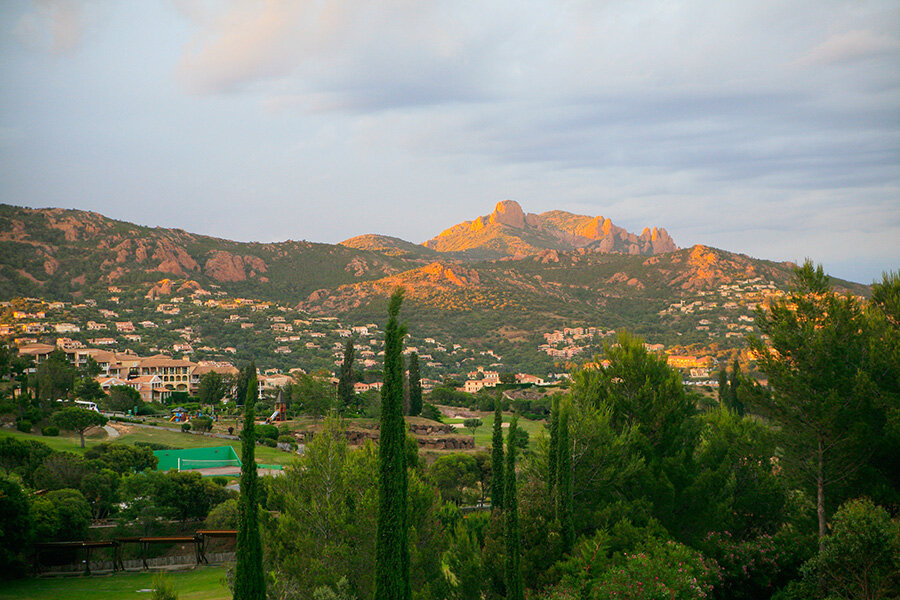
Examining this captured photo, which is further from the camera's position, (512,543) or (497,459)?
(497,459)

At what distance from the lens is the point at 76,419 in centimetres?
4119

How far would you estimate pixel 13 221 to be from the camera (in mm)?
144125

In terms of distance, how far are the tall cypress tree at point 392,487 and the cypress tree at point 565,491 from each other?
555 centimetres

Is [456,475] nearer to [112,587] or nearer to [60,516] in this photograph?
[112,587]

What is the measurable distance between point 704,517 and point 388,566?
10322 millimetres

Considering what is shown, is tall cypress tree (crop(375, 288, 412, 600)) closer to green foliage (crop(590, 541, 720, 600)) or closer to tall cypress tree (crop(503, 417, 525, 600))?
tall cypress tree (crop(503, 417, 525, 600))

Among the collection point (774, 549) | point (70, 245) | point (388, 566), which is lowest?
point (774, 549)

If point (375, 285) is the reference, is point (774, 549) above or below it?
below

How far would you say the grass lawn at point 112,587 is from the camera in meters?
19.5

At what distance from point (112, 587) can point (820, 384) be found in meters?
21.7

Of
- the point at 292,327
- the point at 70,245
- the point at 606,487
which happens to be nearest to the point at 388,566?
the point at 606,487

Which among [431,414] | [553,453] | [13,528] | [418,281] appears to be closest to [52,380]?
[431,414]

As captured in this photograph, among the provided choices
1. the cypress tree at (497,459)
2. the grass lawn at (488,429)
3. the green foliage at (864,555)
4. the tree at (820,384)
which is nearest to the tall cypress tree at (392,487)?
the cypress tree at (497,459)

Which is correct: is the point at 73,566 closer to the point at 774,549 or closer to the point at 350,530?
the point at 350,530
